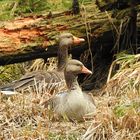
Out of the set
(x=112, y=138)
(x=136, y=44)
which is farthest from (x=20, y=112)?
(x=136, y=44)

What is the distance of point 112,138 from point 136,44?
3.19 meters

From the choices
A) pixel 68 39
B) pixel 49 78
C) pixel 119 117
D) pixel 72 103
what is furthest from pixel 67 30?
pixel 119 117

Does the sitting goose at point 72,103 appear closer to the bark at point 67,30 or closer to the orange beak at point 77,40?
the bark at point 67,30

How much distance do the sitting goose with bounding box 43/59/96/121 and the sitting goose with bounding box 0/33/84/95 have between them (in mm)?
790

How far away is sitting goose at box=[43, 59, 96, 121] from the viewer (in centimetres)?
771

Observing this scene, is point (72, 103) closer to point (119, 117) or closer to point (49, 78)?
point (119, 117)

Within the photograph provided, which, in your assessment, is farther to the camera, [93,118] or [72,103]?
[72,103]

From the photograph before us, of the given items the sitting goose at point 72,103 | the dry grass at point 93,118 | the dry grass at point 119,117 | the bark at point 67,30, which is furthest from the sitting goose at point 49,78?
the dry grass at point 119,117

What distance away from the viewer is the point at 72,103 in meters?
7.76

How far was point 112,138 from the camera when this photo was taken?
694cm

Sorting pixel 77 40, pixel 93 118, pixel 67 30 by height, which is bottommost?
pixel 93 118

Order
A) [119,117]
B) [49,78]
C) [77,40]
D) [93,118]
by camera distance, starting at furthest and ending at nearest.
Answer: [77,40] < [49,78] < [93,118] < [119,117]

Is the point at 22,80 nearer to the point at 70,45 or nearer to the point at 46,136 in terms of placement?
the point at 70,45

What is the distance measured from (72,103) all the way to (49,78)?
1.54 m
